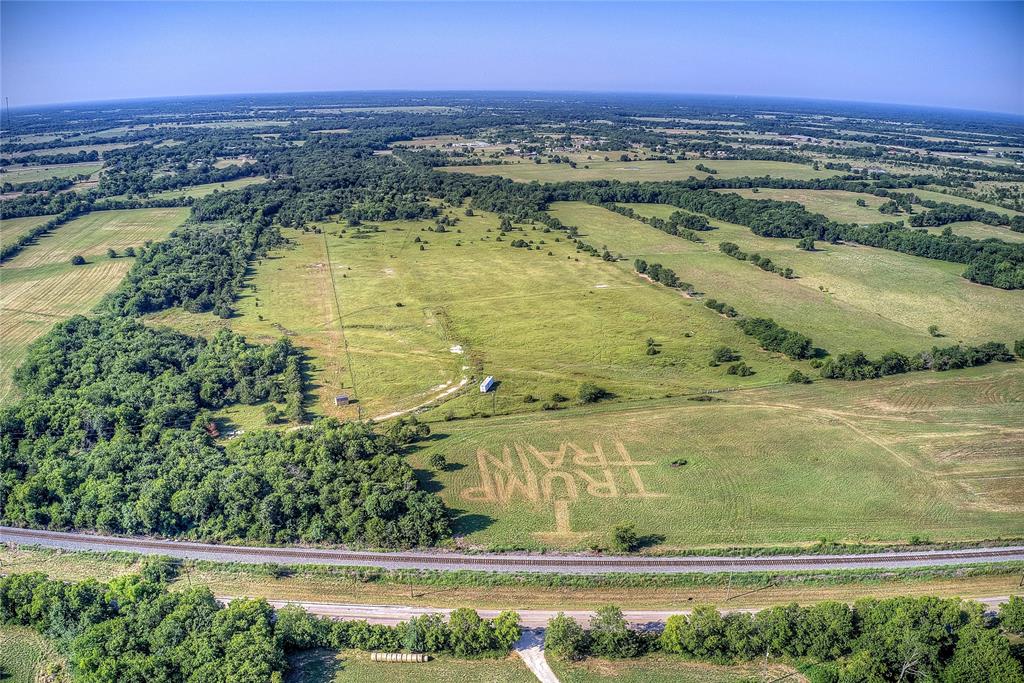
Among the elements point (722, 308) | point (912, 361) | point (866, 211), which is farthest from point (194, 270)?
point (866, 211)

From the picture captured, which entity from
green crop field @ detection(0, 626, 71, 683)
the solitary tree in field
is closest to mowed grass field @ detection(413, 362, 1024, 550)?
the solitary tree in field

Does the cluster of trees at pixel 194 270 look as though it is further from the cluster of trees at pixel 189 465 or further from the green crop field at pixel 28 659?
the green crop field at pixel 28 659

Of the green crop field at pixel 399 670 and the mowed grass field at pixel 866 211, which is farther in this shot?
the mowed grass field at pixel 866 211

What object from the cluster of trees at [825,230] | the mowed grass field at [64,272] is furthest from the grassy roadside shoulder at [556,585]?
the cluster of trees at [825,230]

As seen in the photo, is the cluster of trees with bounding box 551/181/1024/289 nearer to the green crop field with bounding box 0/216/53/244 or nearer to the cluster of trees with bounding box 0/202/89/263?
the cluster of trees with bounding box 0/202/89/263

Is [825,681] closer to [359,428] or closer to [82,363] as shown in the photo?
[359,428]

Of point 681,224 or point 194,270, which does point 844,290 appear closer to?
point 681,224

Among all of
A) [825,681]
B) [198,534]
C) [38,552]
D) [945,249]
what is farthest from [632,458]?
[945,249]
